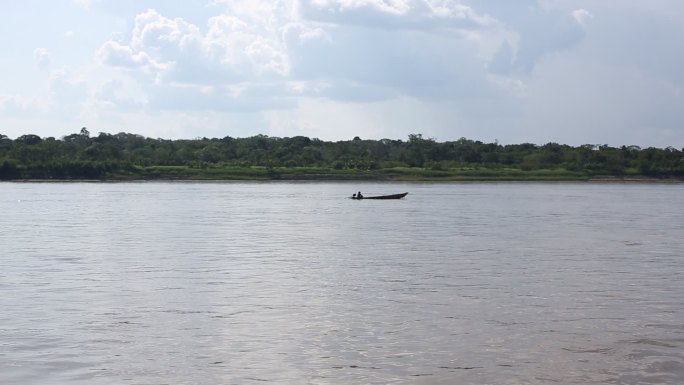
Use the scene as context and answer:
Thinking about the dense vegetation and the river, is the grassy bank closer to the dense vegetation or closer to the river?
the dense vegetation

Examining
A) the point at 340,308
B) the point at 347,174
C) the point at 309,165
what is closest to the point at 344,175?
the point at 347,174

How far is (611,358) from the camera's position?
1741 centimetres

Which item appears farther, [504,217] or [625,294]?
[504,217]

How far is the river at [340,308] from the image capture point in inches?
650

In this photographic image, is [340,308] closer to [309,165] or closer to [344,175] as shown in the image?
[344,175]

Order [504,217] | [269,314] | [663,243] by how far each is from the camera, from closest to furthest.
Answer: [269,314] < [663,243] < [504,217]

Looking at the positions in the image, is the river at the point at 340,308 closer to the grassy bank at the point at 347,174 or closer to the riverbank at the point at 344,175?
the grassy bank at the point at 347,174

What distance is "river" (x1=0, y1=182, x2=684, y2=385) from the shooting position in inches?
650

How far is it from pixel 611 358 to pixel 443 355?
10.5 feet

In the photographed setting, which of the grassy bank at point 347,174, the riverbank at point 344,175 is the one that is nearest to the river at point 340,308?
the grassy bank at point 347,174

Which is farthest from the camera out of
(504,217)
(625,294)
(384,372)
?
(504,217)

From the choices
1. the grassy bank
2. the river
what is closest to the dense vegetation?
the grassy bank

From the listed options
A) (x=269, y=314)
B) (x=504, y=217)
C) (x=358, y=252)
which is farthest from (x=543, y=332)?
(x=504, y=217)

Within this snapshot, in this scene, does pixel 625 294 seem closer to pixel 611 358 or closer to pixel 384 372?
pixel 611 358
